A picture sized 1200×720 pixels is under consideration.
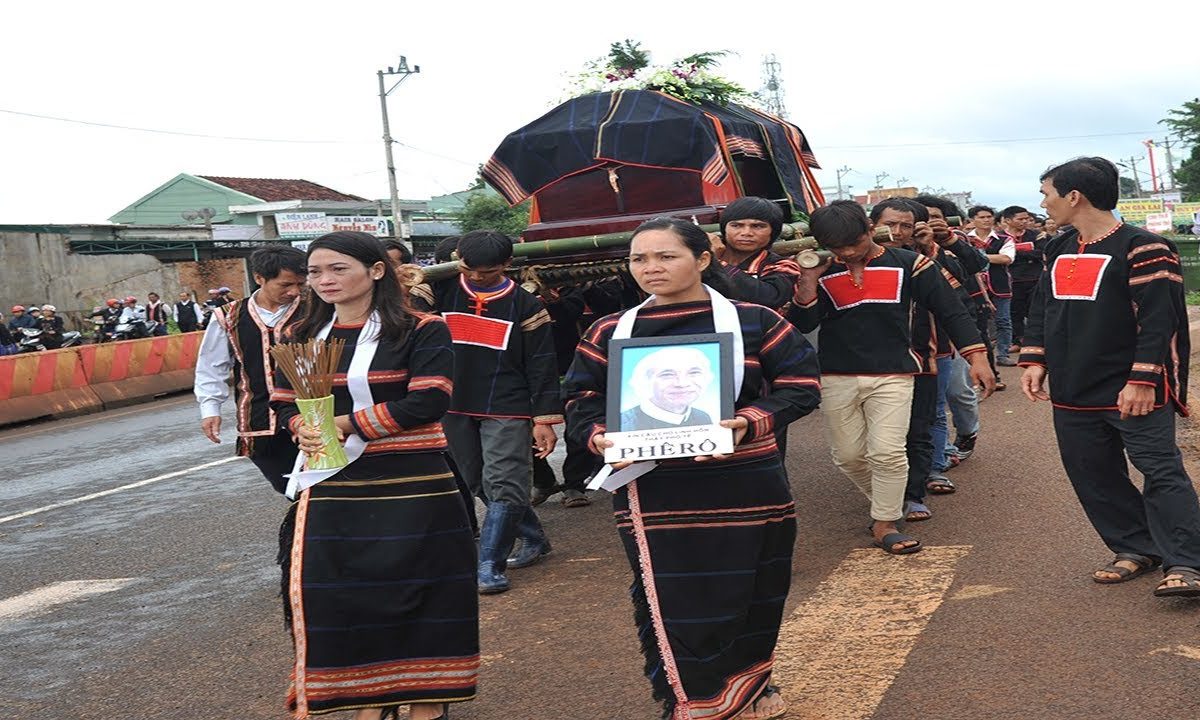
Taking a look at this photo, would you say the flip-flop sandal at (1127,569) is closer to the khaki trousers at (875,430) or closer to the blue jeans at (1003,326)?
the khaki trousers at (875,430)

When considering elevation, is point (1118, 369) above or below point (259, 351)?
below

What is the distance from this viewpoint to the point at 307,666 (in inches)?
158

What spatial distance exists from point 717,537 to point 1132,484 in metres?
2.47

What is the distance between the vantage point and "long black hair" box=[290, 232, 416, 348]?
4.14 m

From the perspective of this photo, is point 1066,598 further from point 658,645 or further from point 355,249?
point 355,249

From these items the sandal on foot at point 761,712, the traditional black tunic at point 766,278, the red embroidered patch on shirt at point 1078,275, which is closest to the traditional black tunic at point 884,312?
the traditional black tunic at point 766,278

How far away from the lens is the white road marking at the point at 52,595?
648cm

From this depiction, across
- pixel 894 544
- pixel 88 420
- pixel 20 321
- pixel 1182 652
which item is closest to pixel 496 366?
pixel 894 544

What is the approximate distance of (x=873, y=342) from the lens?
631 centimetres

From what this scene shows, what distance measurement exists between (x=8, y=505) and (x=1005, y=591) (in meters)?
7.95

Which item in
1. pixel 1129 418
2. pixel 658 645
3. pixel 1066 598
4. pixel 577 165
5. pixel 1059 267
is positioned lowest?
pixel 1066 598

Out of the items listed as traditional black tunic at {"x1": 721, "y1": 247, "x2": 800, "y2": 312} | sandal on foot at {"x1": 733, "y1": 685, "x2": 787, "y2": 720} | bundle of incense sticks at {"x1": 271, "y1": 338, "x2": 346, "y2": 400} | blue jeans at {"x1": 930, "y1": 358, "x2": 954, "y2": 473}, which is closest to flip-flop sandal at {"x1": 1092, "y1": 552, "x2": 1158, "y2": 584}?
traditional black tunic at {"x1": 721, "y1": 247, "x2": 800, "y2": 312}

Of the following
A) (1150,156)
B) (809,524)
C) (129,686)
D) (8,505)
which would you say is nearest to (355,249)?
(129,686)

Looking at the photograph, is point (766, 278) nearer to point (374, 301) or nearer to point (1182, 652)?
point (374, 301)
